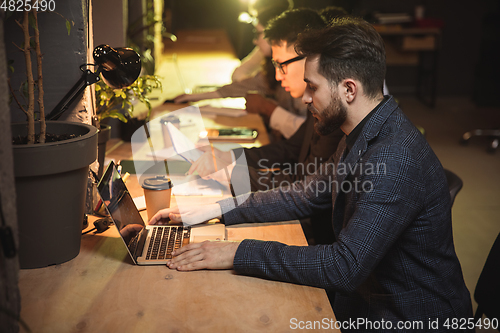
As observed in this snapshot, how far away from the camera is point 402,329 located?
1.17 meters

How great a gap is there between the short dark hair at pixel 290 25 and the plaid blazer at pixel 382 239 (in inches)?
39.0

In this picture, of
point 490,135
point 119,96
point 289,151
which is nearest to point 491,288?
point 289,151

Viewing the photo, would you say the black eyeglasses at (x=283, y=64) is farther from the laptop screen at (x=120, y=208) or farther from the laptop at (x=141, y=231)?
the laptop screen at (x=120, y=208)

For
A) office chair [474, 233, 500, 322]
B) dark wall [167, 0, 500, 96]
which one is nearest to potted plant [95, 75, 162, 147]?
office chair [474, 233, 500, 322]

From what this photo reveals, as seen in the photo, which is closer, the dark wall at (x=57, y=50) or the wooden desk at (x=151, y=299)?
the wooden desk at (x=151, y=299)

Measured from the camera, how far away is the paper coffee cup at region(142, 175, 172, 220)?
4.36 feet

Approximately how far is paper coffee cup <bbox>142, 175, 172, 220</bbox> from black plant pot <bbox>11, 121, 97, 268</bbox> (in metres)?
0.26

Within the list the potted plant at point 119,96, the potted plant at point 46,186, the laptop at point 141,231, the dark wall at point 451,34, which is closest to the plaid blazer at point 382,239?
the laptop at point 141,231

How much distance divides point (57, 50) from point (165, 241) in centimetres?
68

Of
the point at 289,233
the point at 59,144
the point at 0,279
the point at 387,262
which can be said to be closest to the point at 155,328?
the point at 0,279

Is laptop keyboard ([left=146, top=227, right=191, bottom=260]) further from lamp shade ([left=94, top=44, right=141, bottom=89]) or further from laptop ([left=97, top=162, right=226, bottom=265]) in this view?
lamp shade ([left=94, top=44, right=141, bottom=89])

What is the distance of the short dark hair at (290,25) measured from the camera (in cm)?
218

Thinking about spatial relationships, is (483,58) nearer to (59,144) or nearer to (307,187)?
(307,187)

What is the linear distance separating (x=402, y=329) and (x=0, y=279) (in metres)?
0.97
